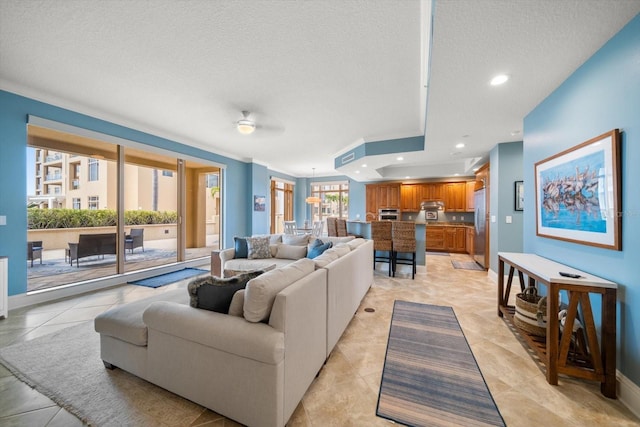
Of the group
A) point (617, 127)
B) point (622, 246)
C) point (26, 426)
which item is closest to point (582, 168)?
point (617, 127)

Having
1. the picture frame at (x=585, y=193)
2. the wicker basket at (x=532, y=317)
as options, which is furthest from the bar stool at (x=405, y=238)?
the wicker basket at (x=532, y=317)

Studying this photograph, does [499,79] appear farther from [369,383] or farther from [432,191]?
[432,191]

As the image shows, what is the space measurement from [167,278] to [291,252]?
101 inches

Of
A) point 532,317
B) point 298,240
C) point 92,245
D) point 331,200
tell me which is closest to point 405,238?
point 298,240

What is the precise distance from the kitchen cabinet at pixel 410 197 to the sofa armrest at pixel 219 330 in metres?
7.74

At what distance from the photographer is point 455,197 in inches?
309

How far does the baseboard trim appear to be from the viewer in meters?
1.55

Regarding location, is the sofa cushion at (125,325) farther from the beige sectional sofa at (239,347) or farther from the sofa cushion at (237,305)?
the sofa cushion at (237,305)

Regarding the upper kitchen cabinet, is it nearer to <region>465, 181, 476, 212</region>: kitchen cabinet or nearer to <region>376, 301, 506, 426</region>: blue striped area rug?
<region>465, 181, 476, 212</region>: kitchen cabinet

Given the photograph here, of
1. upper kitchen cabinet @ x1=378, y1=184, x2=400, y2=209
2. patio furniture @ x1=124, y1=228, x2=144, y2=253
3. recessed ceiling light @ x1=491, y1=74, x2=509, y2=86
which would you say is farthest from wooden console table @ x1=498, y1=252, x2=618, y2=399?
Result: patio furniture @ x1=124, y1=228, x2=144, y2=253

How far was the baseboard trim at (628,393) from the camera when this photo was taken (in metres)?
1.55

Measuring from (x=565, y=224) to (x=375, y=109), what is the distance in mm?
2712

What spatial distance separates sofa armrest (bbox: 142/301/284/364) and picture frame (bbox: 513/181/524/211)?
188 inches

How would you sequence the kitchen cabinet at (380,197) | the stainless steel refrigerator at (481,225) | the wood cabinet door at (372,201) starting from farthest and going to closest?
the wood cabinet door at (372,201), the kitchen cabinet at (380,197), the stainless steel refrigerator at (481,225)
